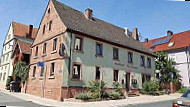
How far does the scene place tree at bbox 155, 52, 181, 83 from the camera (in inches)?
1071

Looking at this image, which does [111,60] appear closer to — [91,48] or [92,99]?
[91,48]

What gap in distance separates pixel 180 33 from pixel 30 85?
30.9 metres

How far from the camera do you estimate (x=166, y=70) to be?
90.7 feet

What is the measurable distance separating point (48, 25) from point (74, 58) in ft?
22.3

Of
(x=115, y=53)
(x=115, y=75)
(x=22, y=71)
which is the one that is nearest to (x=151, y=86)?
(x=115, y=75)

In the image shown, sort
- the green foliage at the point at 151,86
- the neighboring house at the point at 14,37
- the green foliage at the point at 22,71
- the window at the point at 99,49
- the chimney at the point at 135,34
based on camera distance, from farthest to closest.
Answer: the neighboring house at the point at 14,37
the chimney at the point at 135,34
the green foliage at the point at 22,71
the green foliage at the point at 151,86
the window at the point at 99,49

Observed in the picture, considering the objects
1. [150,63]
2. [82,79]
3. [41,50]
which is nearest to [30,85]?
[41,50]

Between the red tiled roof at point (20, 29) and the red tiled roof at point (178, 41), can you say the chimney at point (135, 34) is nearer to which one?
the red tiled roof at point (178, 41)

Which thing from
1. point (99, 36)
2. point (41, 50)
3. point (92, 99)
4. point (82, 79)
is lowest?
point (92, 99)

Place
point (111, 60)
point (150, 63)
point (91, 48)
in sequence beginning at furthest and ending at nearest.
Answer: point (150, 63), point (111, 60), point (91, 48)

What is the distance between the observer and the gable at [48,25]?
18.0m

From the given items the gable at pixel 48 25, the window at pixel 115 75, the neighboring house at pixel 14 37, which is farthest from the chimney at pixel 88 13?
the neighboring house at pixel 14 37

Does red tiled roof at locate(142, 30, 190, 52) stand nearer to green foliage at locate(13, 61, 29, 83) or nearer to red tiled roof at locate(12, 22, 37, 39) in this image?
green foliage at locate(13, 61, 29, 83)

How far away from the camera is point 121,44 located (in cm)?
2173
